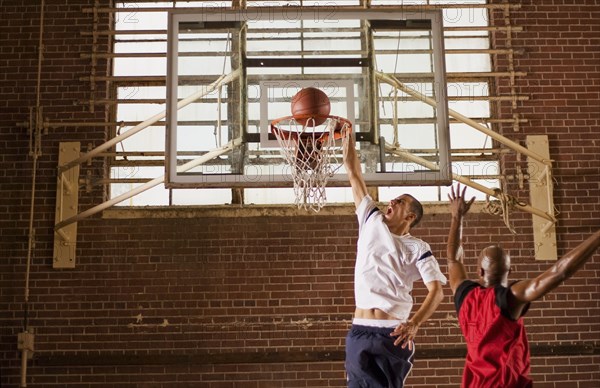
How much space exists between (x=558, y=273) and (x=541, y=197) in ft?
16.2

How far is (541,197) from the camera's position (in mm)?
7547

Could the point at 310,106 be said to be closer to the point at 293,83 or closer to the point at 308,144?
the point at 308,144

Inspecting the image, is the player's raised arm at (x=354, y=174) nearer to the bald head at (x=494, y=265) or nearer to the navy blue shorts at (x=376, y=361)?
the navy blue shorts at (x=376, y=361)

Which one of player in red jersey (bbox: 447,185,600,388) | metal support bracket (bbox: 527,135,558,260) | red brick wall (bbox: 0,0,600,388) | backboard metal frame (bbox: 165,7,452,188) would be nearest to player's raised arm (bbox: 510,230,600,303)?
player in red jersey (bbox: 447,185,600,388)

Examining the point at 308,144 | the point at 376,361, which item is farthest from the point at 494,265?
the point at 308,144

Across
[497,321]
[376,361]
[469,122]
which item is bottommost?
[376,361]

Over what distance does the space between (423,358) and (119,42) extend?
15.3 ft

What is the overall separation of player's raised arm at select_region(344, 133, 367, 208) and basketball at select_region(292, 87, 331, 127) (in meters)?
0.33

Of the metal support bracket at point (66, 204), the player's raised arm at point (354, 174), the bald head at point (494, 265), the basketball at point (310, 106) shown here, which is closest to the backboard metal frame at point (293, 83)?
the basketball at point (310, 106)

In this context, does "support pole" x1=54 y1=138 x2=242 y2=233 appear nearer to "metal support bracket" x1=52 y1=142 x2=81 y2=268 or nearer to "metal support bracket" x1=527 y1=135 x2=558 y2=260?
"metal support bracket" x1=52 y1=142 x2=81 y2=268

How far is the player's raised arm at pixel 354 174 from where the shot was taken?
480cm

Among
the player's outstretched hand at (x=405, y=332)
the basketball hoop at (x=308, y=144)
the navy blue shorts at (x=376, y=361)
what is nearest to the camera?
the player's outstretched hand at (x=405, y=332)

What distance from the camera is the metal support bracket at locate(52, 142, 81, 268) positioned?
734 centimetres

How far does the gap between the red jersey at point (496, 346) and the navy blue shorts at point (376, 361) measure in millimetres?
842
